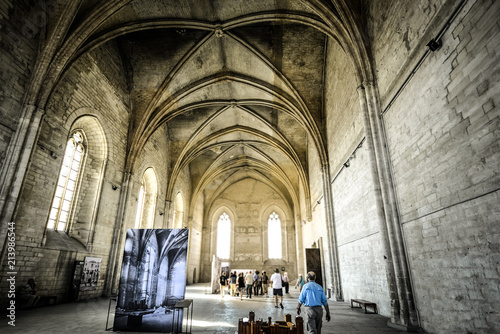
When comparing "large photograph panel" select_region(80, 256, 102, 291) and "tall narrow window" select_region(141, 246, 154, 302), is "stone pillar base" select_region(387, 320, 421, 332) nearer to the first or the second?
"tall narrow window" select_region(141, 246, 154, 302)

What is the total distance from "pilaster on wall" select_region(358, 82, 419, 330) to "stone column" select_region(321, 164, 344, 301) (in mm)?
6123

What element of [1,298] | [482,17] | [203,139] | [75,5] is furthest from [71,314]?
[203,139]

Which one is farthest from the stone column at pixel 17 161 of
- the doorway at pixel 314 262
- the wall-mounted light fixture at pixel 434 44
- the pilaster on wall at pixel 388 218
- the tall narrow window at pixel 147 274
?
the doorway at pixel 314 262

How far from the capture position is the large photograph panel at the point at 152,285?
210 inches

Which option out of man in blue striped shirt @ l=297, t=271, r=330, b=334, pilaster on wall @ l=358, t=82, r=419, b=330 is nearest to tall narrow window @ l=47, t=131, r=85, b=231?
man in blue striped shirt @ l=297, t=271, r=330, b=334

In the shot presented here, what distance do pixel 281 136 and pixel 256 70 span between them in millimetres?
5699

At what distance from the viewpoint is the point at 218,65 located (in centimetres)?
1429

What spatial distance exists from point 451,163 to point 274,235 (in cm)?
2431

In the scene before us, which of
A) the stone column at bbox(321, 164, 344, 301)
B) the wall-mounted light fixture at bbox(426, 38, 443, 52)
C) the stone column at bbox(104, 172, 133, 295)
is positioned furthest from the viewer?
the stone column at bbox(321, 164, 344, 301)

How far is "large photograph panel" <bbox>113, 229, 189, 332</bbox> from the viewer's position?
17.5 ft

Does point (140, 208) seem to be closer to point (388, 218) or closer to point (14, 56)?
point (14, 56)

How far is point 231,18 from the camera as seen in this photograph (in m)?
11.4

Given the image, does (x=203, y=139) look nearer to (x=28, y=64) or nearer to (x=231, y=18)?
(x=231, y=18)

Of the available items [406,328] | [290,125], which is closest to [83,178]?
[406,328]
